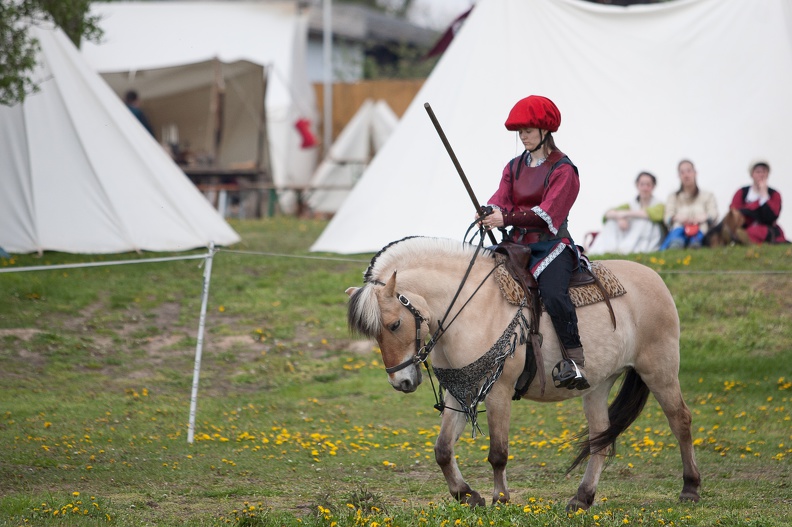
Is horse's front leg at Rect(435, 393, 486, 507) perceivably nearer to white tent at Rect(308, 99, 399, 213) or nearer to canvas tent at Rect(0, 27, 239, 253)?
canvas tent at Rect(0, 27, 239, 253)

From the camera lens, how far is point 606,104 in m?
13.5

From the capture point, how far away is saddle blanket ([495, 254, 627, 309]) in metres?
5.65

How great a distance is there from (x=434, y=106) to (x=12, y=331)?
6.47 m

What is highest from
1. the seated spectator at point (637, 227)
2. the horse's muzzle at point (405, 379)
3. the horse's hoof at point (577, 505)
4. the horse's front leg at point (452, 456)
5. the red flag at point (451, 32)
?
the red flag at point (451, 32)

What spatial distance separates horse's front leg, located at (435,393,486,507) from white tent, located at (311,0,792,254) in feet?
23.9

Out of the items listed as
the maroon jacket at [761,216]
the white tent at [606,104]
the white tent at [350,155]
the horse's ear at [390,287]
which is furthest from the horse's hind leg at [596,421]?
the white tent at [350,155]

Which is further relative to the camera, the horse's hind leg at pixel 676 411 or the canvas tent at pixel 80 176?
the canvas tent at pixel 80 176

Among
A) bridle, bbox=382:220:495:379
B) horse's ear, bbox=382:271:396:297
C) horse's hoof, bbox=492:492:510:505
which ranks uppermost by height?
horse's ear, bbox=382:271:396:297

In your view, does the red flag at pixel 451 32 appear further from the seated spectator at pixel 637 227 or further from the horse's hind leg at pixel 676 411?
the horse's hind leg at pixel 676 411

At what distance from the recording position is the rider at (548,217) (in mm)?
5629

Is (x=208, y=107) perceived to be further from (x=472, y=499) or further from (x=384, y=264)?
(x=472, y=499)

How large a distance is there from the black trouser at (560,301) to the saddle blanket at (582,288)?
14cm

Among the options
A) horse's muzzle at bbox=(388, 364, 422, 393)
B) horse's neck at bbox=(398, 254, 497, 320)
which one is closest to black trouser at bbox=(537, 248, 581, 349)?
horse's neck at bbox=(398, 254, 497, 320)

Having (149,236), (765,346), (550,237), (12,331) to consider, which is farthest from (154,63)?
(550,237)
